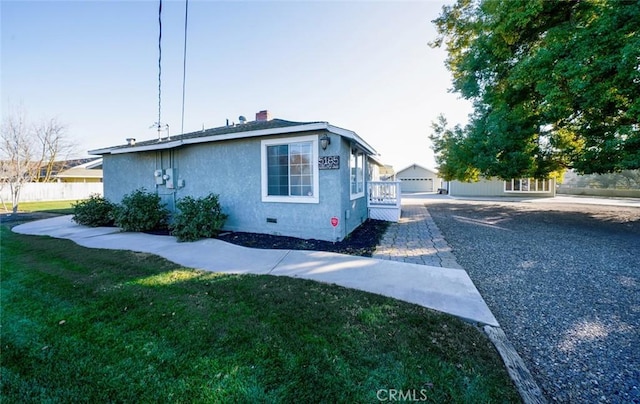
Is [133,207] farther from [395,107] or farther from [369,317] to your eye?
[395,107]

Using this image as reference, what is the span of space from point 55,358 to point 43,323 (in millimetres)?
937

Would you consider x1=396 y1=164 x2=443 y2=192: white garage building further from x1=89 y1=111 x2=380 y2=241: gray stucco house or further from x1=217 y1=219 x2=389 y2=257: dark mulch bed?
x1=217 y1=219 x2=389 y2=257: dark mulch bed

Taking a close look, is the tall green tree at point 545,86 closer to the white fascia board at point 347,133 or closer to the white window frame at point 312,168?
the white fascia board at point 347,133

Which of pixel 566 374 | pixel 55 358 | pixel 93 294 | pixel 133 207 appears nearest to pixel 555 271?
pixel 566 374

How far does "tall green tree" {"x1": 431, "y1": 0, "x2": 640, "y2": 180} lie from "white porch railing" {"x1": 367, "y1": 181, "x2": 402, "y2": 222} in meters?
4.09

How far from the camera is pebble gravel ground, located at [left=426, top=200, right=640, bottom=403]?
2.18 meters

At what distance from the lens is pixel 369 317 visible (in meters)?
2.98

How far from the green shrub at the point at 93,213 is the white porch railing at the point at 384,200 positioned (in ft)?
31.8

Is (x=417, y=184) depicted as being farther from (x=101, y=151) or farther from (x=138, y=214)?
(x=138, y=214)

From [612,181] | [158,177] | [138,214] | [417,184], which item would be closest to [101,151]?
[158,177]

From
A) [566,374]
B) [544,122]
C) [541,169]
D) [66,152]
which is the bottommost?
[566,374]

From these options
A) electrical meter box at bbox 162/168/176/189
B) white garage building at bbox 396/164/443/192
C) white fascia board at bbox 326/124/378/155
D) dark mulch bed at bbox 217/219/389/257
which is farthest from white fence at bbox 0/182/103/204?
white garage building at bbox 396/164/443/192

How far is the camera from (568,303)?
350 centimetres

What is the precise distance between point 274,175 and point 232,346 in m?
5.30
